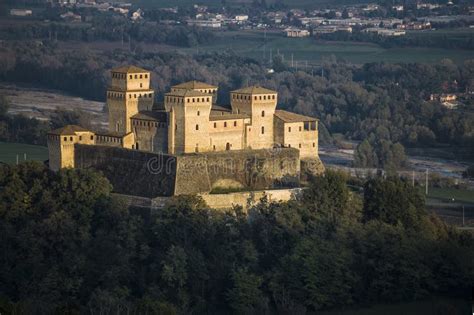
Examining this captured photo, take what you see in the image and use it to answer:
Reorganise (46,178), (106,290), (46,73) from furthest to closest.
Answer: (46,73), (46,178), (106,290)

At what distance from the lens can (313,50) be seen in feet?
253

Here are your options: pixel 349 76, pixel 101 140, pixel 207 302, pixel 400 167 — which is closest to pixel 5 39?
pixel 349 76

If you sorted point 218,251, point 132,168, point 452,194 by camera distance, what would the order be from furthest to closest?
1. point 452,194
2. point 132,168
3. point 218,251

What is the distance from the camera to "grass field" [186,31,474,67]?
231ft

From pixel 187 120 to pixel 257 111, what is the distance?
199 cm

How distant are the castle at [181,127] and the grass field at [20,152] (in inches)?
224

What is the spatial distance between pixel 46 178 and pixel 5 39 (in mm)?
27071

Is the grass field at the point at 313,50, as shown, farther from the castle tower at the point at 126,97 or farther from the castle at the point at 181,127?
the castle tower at the point at 126,97

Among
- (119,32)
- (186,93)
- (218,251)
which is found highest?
(186,93)

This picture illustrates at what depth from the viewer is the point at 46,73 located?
6338cm

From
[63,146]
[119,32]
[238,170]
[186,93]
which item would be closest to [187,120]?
[186,93]

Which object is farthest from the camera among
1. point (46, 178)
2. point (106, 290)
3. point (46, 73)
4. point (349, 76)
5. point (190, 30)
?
point (190, 30)

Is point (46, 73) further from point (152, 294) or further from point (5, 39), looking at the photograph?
point (152, 294)

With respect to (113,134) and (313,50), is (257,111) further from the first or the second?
(313,50)
